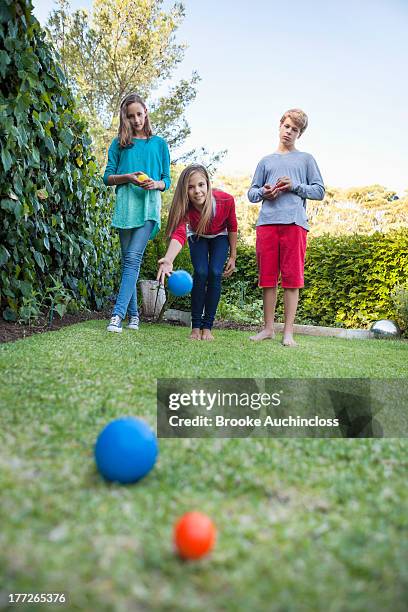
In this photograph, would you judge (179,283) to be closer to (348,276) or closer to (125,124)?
(125,124)

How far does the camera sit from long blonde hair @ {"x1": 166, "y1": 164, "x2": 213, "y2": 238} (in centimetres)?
361

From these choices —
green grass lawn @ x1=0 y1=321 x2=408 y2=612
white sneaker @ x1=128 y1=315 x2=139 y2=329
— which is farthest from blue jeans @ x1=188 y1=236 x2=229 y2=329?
green grass lawn @ x1=0 y1=321 x2=408 y2=612

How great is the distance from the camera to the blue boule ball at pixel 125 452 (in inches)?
44.6

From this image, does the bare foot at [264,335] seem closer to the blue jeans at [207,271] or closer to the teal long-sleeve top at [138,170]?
the blue jeans at [207,271]

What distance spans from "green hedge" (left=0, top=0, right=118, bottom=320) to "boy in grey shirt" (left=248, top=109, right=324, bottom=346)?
4.86 ft

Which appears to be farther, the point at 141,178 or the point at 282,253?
the point at 282,253

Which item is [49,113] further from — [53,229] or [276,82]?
[276,82]

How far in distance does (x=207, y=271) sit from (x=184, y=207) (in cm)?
50

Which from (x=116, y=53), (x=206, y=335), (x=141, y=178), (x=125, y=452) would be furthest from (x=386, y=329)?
(x=116, y=53)

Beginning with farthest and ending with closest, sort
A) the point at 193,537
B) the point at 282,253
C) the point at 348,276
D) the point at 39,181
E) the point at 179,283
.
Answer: the point at 348,276
the point at 179,283
the point at 282,253
the point at 39,181
the point at 193,537

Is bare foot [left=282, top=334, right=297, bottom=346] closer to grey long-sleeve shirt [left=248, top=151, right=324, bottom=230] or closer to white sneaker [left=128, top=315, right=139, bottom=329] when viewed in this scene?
grey long-sleeve shirt [left=248, top=151, right=324, bottom=230]

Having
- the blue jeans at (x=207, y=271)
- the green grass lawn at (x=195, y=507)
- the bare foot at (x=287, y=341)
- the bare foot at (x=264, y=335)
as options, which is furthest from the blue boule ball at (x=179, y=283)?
the green grass lawn at (x=195, y=507)

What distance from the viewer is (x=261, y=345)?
3.53 metres

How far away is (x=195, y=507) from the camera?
1.06 m
